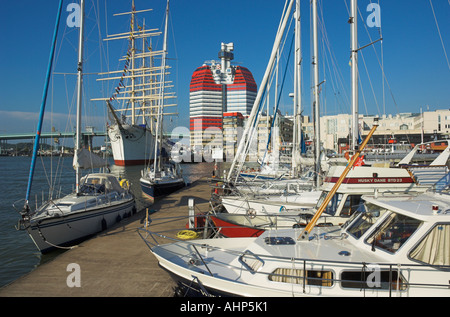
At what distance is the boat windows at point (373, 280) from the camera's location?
5.28m

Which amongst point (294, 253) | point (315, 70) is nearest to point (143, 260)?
point (294, 253)

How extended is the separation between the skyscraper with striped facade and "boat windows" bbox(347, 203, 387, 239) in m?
167

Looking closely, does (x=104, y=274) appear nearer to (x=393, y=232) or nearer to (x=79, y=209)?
(x=79, y=209)

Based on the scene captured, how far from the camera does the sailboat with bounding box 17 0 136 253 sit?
1175 cm

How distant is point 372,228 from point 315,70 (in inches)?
511

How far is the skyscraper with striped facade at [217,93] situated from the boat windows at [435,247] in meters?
169

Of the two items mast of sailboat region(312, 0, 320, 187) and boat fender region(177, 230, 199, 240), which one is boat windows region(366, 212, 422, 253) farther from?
mast of sailboat region(312, 0, 320, 187)

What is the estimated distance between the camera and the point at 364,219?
704 centimetres

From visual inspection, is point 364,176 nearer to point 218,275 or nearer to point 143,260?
point 218,275

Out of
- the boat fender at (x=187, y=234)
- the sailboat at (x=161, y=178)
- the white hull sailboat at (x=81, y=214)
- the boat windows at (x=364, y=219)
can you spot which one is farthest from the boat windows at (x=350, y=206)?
the sailboat at (x=161, y=178)

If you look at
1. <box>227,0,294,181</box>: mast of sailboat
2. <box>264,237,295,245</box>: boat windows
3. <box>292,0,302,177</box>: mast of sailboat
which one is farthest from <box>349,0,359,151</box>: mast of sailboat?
<box>292,0,302,177</box>: mast of sailboat

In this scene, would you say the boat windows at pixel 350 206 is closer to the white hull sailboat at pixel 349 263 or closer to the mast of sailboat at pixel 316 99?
the white hull sailboat at pixel 349 263

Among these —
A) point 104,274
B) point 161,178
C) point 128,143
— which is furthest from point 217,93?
point 104,274

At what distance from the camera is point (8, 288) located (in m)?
7.98
